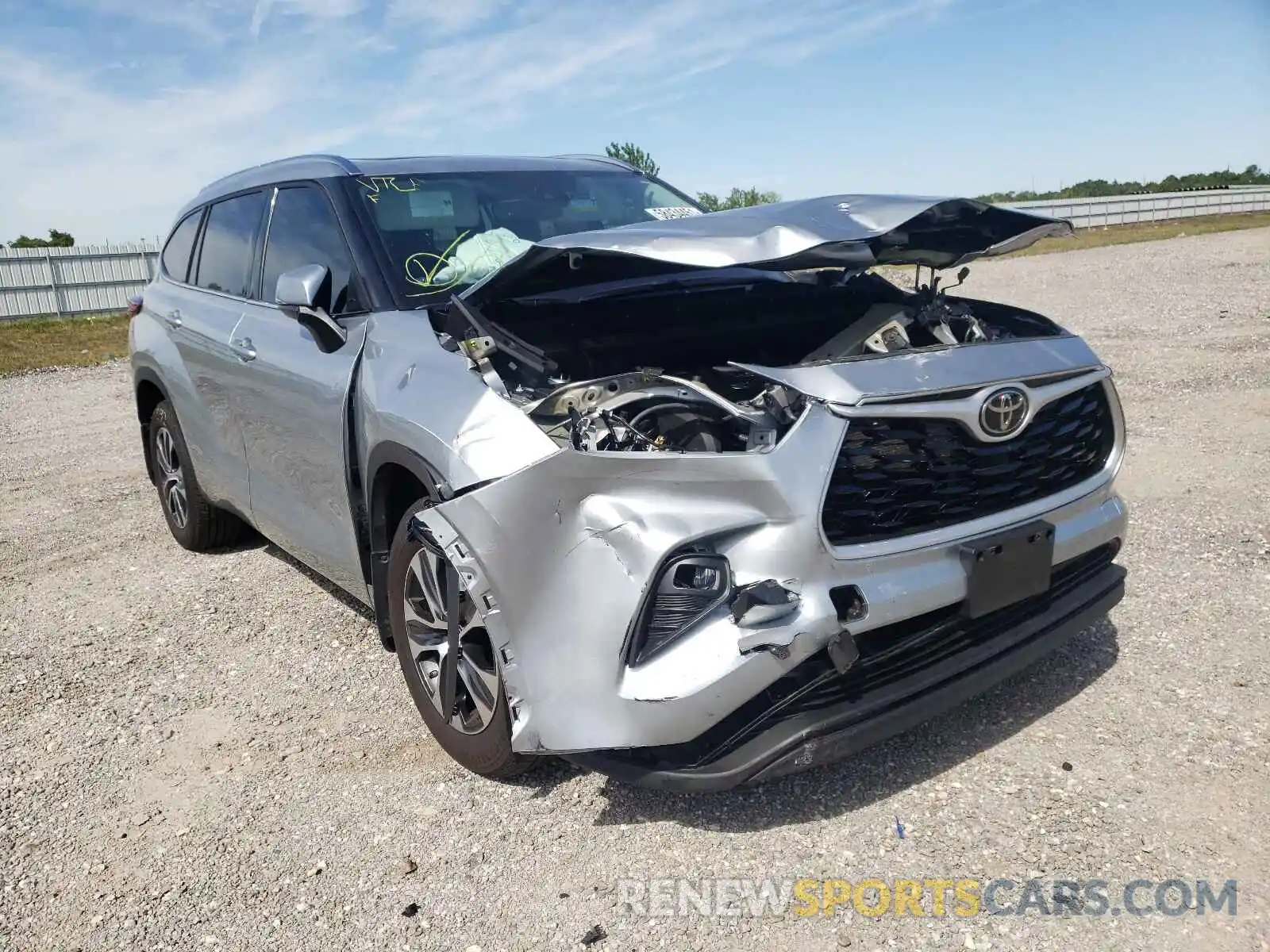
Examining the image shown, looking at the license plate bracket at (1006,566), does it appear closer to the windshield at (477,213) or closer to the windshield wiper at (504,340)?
the windshield wiper at (504,340)

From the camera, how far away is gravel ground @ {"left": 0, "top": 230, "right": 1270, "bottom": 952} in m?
2.56

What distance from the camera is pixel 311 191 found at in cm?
414

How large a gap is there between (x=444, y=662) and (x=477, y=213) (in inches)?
74.8

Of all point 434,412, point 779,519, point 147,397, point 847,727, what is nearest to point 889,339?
point 779,519

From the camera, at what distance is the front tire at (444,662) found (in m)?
3.00

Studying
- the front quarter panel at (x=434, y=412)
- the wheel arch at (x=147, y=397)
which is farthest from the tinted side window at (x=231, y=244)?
the front quarter panel at (x=434, y=412)

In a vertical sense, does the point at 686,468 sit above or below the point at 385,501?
above

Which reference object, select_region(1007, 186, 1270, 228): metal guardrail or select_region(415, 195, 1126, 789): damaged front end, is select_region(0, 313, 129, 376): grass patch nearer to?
select_region(415, 195, 1126, 789): damaged front end

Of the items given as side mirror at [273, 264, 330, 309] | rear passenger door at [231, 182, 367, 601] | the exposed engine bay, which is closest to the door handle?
rear passenger door at [231, 182, 367, 601]

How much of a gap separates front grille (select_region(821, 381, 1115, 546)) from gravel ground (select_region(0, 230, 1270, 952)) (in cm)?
81

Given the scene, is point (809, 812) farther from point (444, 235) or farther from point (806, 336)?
point (444, 235)

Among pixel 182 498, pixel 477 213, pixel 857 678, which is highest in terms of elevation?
pixel 477 213

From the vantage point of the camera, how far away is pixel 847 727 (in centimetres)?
254

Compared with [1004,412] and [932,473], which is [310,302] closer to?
[932,473]
